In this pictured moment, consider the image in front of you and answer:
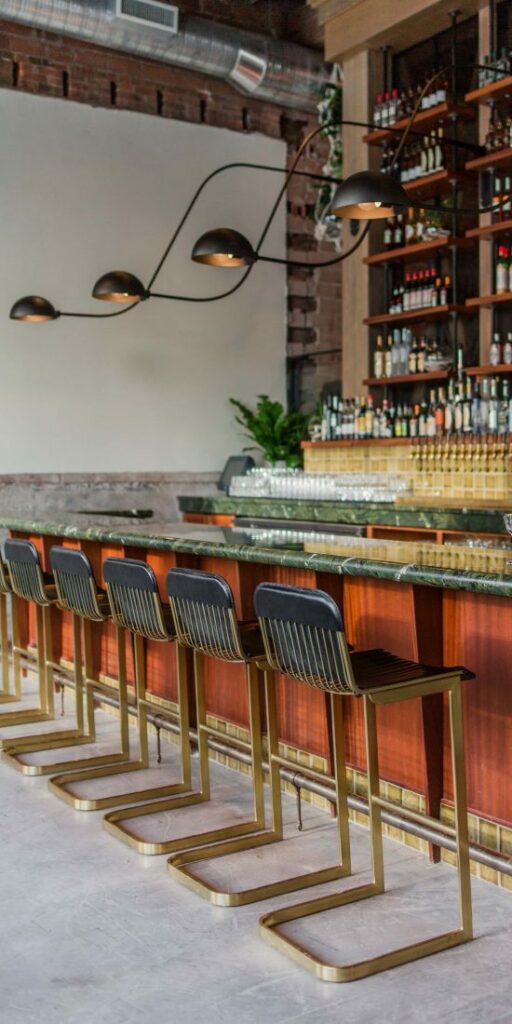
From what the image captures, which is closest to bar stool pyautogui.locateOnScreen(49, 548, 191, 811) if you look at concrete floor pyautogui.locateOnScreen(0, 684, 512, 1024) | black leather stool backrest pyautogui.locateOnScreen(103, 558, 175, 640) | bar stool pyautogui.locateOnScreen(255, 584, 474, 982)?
black leather stool backrest pyautogui.locateOnScreen(103, 558, 175, 640)

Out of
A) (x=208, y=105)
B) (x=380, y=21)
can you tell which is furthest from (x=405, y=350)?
(x=208, y=105)

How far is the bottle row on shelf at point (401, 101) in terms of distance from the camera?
7.25m

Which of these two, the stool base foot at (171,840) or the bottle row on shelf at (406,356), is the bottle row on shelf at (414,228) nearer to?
the bottle row on shelf at (406,356)

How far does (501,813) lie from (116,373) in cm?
662

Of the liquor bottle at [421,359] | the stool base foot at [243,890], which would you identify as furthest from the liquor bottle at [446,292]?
the stool base foot at [243,890]

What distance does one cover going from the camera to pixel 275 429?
944cm

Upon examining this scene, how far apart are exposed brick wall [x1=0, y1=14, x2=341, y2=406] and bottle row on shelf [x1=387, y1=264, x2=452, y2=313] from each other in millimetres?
2367

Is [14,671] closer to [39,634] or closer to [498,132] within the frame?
[39,634]

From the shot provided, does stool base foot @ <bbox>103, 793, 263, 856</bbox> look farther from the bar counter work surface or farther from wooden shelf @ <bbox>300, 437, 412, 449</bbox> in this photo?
wooden shelf @ <bbox>300, 437, 412, 449</bbox>

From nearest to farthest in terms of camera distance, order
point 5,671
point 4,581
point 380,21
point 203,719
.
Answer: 1. point 203,719
2. point 4,581
3. point 5,671
4. point 380,21

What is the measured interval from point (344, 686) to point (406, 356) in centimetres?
520

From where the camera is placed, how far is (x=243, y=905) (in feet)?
9.62

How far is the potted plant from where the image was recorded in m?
9.47

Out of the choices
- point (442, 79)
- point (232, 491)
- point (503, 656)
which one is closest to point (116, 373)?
point (232, 491)
